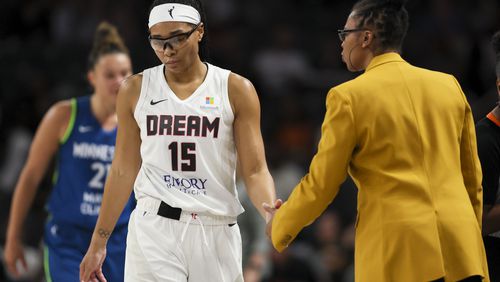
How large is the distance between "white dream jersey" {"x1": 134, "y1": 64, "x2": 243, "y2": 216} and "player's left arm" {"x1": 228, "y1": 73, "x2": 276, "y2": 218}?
46 mm

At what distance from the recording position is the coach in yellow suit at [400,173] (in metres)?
4.28

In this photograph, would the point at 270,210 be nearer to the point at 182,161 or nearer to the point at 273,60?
the point at 182,161

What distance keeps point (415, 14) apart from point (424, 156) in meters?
7.43

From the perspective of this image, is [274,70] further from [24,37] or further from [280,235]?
[280,235]

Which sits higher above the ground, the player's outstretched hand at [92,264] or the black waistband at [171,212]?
the black waistband at [171,212]

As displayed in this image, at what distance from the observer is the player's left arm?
506 centimetres

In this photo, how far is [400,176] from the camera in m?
4.28

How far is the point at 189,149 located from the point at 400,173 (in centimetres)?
118

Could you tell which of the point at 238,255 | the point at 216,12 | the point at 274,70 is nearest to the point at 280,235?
the point at 238,255

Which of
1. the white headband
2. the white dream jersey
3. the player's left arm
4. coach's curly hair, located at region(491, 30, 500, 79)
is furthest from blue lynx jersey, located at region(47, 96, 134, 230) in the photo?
coach's curly hair, located at region(491, 30, 500, 79)

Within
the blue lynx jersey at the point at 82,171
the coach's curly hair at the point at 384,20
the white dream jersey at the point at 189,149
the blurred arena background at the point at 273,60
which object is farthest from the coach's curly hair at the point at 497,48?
the blurred arena background at the point at 273,60

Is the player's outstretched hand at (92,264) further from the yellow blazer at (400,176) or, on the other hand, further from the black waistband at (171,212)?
the yellow blazer at (400,176)

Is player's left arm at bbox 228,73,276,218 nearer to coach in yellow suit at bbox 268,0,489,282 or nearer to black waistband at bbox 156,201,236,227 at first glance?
black waistband at bbox 156,201,236,227

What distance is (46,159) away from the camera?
258 inches
